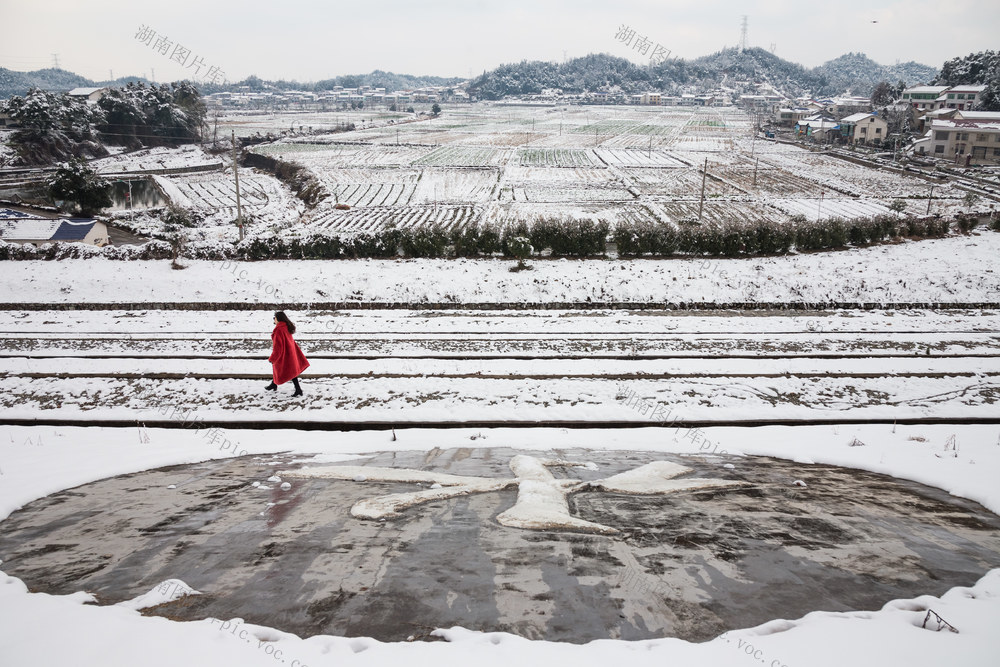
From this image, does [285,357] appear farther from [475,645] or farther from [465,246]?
[465,246]

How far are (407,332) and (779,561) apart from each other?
10347 millimetres

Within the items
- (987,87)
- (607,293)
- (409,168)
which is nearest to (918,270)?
(607,293)

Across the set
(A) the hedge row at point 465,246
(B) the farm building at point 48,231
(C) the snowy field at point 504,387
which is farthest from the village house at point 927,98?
(B) the farm building at point 48,231

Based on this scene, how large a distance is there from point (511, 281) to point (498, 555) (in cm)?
1341

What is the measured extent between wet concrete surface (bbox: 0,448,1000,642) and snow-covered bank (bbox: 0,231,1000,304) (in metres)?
10.9

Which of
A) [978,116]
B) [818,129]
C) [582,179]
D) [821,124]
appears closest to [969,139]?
[978,116]

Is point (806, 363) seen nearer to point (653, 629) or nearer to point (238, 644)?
point (653, 629)

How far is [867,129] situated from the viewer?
6638 cm

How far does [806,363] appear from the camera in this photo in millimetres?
11312

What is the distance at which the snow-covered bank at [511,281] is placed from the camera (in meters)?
16.6

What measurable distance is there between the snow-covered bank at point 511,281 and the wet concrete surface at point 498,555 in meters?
10.9

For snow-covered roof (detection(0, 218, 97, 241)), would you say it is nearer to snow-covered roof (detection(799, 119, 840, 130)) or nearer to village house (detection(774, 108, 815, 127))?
snow-covered roof (detection(799, 119, 840, 130))

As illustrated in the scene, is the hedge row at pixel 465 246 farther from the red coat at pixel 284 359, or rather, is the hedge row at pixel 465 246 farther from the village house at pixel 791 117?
the village house at pixel 791 117

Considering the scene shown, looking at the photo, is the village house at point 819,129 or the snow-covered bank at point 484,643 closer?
the snow-covered bank at point 484,643
